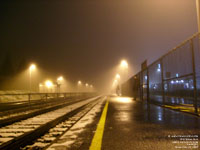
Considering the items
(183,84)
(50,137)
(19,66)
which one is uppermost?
(19,66)

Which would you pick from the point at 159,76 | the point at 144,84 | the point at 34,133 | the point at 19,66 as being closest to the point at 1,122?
the point at 34,133

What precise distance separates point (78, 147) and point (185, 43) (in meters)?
7.93

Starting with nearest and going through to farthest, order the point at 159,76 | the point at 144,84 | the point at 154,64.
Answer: the point at 159,76, the point at 154,64, the point at 144,84

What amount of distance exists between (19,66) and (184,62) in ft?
243

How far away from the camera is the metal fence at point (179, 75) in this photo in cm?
828

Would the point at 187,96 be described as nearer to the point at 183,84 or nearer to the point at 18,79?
the point at 183,84

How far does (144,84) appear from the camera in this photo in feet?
61.1

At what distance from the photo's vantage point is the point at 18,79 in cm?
6775

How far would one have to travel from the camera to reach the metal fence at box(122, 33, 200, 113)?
8.28m

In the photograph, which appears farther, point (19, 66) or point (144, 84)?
point (19, 66)

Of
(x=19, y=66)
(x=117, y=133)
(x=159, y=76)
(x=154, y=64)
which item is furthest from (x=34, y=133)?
(x=19, y=66)

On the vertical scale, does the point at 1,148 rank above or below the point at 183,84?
below

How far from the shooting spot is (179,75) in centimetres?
1000

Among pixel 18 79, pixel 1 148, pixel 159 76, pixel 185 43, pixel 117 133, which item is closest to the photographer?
pixel 1 148
